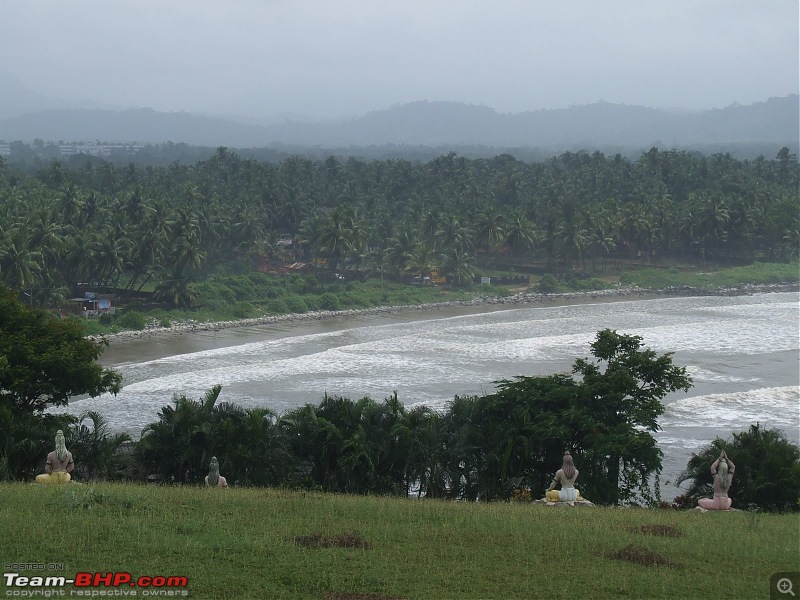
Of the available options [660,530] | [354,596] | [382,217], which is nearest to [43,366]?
[354,596]

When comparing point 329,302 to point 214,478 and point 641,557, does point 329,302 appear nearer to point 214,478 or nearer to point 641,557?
point 214,478

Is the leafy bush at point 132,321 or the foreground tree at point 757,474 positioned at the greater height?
the foreground tree at point 757,474

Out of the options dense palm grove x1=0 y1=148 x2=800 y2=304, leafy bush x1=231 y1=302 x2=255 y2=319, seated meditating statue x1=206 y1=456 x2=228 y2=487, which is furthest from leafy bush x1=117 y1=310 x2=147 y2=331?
seated meditating statue x1=206 y1=456 x2=228 y2=487

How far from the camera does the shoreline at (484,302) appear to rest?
51.1 meters

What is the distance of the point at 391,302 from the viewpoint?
6381cm

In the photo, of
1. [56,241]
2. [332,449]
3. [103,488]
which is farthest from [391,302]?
[103,488]

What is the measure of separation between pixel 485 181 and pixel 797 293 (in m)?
36.2

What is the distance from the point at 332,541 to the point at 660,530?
467cm

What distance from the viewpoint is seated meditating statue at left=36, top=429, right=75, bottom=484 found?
1639cm

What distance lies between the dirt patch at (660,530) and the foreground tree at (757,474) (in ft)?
14.4

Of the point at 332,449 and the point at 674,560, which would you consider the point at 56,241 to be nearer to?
the point at 332,449

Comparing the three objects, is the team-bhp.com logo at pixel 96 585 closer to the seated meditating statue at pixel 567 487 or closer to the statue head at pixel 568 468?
the statue head at pixel 568 468

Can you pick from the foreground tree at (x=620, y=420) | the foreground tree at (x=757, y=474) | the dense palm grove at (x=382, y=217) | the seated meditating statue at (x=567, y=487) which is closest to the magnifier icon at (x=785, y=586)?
the seated meditating statue at (x=567, y=487)

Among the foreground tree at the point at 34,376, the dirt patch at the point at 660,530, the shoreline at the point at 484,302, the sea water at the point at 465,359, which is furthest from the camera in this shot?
the shoreline at the point at 484,302
